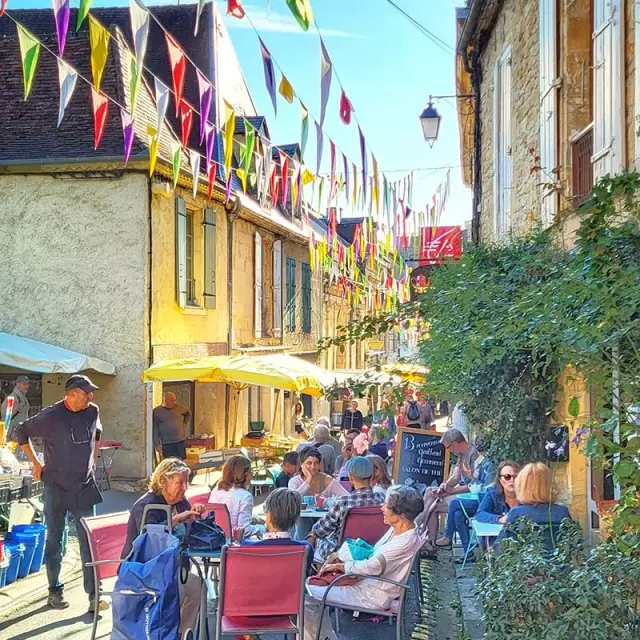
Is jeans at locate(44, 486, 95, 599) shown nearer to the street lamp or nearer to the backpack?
the street lamp

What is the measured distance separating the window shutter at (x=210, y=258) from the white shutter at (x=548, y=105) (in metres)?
9.08

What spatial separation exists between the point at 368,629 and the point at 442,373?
2.08 meters

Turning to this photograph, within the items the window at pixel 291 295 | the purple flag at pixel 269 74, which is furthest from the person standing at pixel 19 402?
the window at pixel 291 295

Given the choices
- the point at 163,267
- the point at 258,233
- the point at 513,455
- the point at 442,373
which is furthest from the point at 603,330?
the point at 258,233

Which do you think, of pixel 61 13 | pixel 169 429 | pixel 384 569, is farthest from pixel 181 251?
pixel 384 569

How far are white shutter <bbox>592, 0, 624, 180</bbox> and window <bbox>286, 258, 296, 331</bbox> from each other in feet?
54.2

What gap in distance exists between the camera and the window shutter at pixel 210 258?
51.3ft

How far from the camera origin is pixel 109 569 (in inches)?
216

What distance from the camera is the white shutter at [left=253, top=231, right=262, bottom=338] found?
19.0 meters

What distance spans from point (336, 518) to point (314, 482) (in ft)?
4.36

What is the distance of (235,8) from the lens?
5.50 metres

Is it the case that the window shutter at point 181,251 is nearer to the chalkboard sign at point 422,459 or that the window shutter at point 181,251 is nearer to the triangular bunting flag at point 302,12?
the chalkboard sign at point 422,459

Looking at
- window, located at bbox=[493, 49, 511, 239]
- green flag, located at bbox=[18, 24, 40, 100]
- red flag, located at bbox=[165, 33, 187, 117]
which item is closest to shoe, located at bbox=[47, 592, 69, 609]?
green flag, located at bbox=[18, 24, 40, 100]

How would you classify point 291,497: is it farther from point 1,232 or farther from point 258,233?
point 258,233
